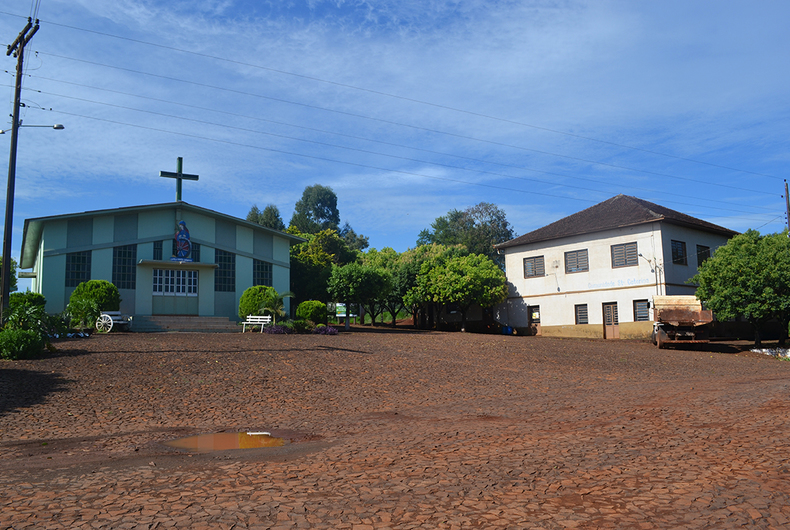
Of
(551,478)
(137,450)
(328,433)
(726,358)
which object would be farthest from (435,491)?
A: (726,358)

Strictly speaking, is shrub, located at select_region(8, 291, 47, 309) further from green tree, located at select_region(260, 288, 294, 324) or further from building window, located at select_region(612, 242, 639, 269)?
building window, located at select_region(612, 242, 639, 269)

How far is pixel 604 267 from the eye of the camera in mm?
34688

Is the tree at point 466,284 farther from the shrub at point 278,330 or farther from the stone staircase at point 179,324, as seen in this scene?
the stone staircase at point 179,324

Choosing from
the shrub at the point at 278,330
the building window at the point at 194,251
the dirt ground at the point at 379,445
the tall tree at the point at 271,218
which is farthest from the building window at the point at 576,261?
the tall tree at the point at 271,218

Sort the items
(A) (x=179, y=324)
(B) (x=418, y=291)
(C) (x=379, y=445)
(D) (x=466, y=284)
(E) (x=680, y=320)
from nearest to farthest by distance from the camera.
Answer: (C) (x=379, y=445), (E) (x=680, y=320), (A) (x=179, y=324), (D) (x=466, y=284), (B) (x=418, y=291)

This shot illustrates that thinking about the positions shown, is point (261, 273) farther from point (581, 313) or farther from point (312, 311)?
point (581, 313)

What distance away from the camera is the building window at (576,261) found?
35.7 meters

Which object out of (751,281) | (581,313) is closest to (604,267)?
(581,313)

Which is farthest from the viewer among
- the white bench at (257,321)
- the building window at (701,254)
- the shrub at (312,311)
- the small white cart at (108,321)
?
the building window at (701,254)

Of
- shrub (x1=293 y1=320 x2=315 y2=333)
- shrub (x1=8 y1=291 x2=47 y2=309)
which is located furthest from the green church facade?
shrub (x1=293 y1=320 x2=315 y2=333)

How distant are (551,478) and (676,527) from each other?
1.59 meters

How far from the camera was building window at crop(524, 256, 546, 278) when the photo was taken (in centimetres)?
3800

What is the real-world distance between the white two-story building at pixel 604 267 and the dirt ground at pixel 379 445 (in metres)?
16.4

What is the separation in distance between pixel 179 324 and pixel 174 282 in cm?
302
